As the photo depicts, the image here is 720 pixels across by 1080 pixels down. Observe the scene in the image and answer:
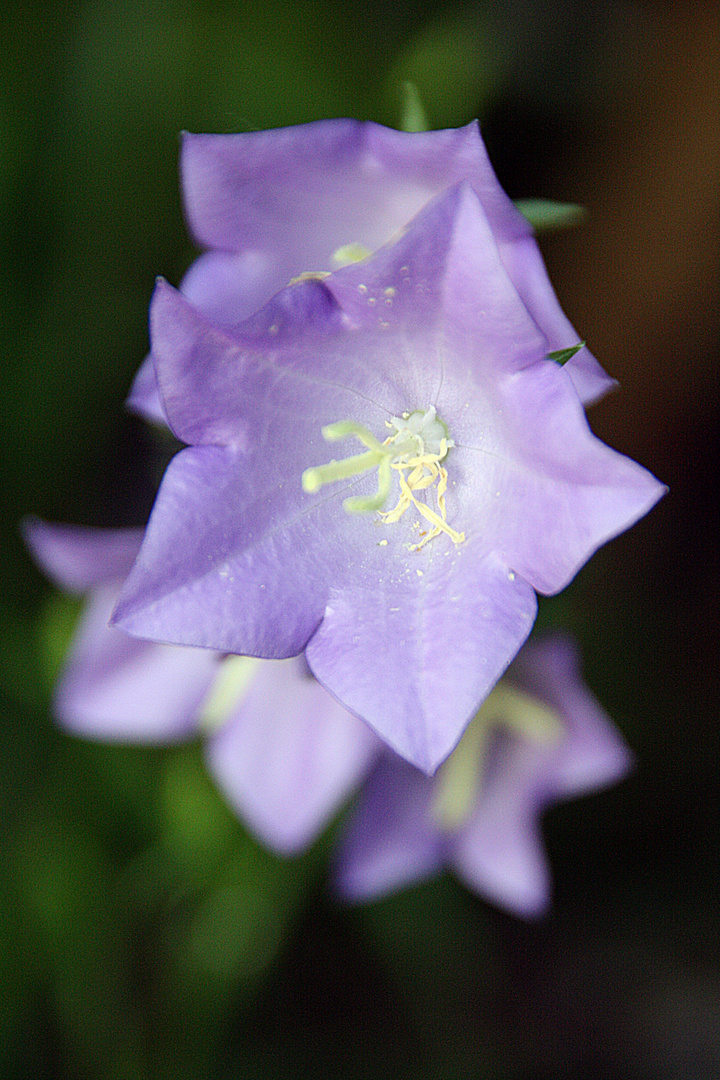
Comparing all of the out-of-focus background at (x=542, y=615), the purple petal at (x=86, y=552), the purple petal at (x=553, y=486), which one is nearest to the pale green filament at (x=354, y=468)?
the purple petal at (x=553, y=486)

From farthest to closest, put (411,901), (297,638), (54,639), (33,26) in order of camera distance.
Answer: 1. (411,901)
2. (33,26)
3. (54,639)
4. (297,638)

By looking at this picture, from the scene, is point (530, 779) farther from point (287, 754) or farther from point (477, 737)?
point (287, 754)

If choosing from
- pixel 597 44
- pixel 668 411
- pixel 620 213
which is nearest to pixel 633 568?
pixel 668 411

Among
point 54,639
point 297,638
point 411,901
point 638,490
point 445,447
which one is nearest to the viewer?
point 638,490

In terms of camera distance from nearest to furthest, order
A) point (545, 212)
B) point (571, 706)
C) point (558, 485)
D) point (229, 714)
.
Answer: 1. point (558, 485)
2. point (545, 212)
3. point (229, 714)
4. point (571, 706)

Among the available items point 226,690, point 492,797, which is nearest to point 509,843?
point 492,797

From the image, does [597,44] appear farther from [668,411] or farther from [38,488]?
[38,488]

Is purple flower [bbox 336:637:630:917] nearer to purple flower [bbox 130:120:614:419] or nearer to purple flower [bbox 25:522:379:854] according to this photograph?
purple flower [bbox 25:522:379:854]
